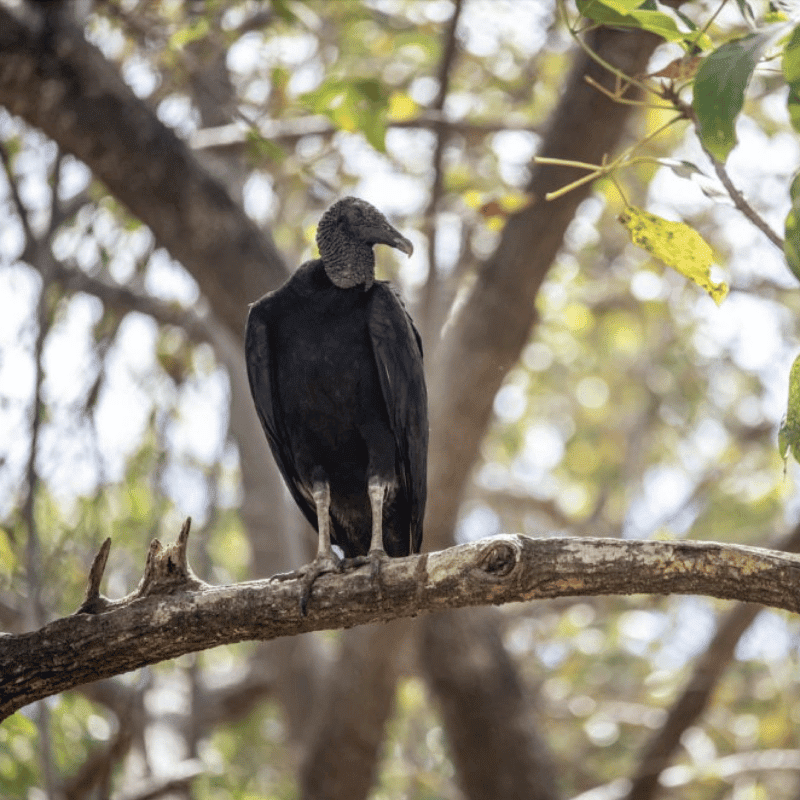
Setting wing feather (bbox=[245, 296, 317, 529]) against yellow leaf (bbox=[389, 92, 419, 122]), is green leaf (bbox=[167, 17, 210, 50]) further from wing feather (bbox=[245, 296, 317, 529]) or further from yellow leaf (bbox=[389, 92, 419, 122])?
wing feather (bbox=[245, 296, 317, 529])

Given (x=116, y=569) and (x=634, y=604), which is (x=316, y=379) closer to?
(x=116, y=569)

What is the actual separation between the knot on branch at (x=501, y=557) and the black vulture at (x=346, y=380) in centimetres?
106

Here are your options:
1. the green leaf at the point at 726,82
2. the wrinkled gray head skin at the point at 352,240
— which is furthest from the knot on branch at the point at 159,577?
the green leaf at the point at 726,82

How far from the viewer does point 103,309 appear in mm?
6250

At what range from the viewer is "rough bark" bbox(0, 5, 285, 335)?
15.4 feet

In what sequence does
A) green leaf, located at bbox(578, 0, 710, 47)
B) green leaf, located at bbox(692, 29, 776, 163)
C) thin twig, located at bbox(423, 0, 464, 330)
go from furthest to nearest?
1. thin twig, located at bbox(423, 0, 464, 330)
2. green leaf, located at bbox(578, 0, 710, 47)
3. green leaf, located at bbox(692, 29, 776, 163)

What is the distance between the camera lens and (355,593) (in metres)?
2.76

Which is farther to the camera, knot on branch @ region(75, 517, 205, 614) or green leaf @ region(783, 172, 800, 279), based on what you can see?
knot on branch @ region(75, 517, 205, 614)

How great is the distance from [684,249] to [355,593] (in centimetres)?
120

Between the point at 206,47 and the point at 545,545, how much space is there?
13.0 feet

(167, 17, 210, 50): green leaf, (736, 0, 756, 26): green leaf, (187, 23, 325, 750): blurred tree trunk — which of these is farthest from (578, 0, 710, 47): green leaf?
(187, 23, 325, 750): blurred tree trunk

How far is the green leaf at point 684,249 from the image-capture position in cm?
258

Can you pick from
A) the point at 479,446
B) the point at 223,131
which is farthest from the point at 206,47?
the point at 479,446

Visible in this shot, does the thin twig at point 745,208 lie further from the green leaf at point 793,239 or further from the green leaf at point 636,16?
the green leaf at point 793,239
